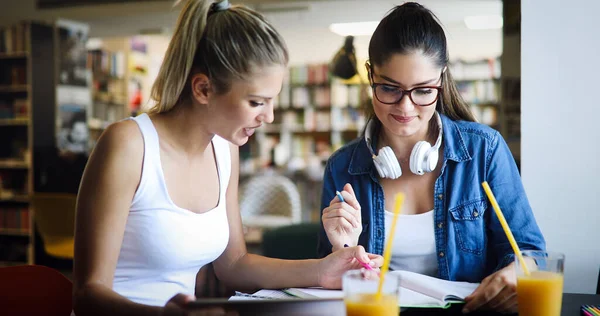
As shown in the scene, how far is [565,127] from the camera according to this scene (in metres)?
1.82

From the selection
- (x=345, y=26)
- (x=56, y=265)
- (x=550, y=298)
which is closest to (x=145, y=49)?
(x=345, y=26)

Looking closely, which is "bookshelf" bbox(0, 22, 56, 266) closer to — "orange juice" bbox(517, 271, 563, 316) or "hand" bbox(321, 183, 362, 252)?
"hand" bbox(321, 183, 362, 252)

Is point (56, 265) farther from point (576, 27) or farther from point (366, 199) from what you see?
point (576, 27)

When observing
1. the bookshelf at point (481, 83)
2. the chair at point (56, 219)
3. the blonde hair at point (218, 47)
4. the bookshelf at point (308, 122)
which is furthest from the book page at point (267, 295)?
the bookshelf at point (481, 83)

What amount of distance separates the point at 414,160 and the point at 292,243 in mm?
828

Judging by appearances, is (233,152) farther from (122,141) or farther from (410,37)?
(410,37)

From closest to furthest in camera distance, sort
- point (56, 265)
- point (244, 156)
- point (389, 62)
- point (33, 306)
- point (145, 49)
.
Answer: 1. point (33, 306)
2. point (389, 62)
3. point (56, 265)
4. point (244, 156)
5. point (145, 49)

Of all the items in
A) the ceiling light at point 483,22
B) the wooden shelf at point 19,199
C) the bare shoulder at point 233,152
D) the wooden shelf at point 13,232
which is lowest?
the wooden shelf at point 13,232

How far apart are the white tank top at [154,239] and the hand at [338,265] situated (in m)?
0.30

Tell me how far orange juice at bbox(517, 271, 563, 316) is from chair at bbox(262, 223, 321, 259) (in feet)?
4.17

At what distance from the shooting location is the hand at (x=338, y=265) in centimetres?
136

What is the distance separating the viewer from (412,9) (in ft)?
5.31

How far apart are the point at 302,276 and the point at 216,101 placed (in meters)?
0.47

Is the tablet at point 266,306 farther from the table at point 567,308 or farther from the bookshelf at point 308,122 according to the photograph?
the bookshelf at point 308,122
